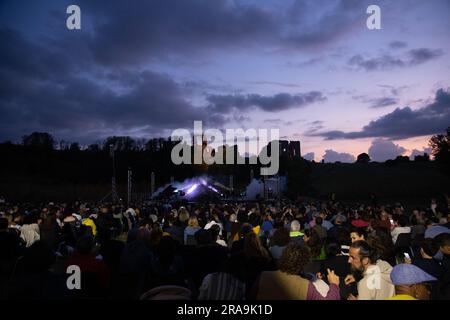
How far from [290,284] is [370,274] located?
1.25 metres

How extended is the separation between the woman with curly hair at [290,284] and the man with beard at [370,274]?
0.69 meters

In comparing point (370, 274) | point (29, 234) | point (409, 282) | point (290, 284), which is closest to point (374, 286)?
point (370, 274)

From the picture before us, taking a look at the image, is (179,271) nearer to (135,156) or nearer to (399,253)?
(399,253)

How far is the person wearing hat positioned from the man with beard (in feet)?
3.00

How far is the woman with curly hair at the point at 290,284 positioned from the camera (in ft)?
10.9

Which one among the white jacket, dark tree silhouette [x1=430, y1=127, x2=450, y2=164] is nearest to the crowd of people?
the white jacket

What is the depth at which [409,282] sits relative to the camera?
9.96 feet

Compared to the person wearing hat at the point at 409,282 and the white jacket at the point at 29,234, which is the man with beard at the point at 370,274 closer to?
the person wearing hat at the point at 409,282

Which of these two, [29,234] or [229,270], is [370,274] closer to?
[229,270]

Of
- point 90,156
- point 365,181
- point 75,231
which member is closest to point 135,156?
point 90,156

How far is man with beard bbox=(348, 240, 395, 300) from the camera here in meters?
3.99

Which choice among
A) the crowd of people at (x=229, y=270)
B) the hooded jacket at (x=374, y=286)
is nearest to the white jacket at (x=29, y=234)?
the crowd of people at (x=229, y=270)

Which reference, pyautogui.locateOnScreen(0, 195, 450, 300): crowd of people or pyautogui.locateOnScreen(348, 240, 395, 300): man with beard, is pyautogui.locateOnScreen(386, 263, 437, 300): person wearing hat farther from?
pyautogui.locateOnScreen(348, 240, 395, 300): man with beard
